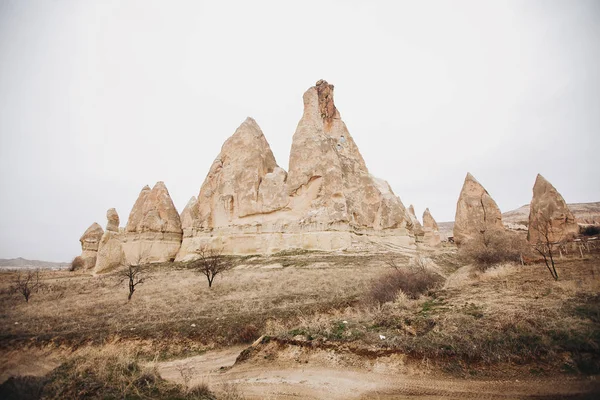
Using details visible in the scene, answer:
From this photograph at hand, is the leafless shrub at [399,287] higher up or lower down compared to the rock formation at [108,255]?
lower down

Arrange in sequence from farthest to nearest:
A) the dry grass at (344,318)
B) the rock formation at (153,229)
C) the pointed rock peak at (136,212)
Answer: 1. the pointed rock peak at (136,212)
2. the rock formation at (153,229)
3. the dry grass at (344,318)

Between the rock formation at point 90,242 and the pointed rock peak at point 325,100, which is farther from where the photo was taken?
the pointed rock peak at point 325,100

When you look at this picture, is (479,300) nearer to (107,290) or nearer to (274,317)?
(274,317)

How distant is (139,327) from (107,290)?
35.5ft

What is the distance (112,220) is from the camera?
1439 inches

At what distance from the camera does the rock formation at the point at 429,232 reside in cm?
4483

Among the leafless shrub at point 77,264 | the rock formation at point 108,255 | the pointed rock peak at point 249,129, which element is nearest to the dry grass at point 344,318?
the rock formation at point 108,255

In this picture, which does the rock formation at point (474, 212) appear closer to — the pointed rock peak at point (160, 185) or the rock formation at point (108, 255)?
the pointed rock peak at point (160, 185)

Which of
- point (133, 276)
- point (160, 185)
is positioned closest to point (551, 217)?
point (133, 276)

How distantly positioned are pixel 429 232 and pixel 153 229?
41279 millimetres

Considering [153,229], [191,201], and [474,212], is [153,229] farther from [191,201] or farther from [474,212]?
[474,212]

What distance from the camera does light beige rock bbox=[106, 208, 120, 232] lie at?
119 ft

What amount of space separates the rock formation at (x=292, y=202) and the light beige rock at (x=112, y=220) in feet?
29.5

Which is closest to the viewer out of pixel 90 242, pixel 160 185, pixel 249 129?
pixel 160 185
